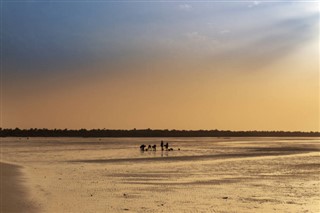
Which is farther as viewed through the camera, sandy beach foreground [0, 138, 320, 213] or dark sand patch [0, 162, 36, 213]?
sandy beach foreground [0, 138, 320, 213]

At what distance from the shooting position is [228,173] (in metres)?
29.1

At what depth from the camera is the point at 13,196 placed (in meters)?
17.6

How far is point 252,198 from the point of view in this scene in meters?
18.2

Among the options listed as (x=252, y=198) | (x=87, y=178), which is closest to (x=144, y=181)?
(x=87, y=178)

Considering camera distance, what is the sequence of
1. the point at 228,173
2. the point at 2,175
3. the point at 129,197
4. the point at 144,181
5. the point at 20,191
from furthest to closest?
1. the point at 228,173
2. the point at 2,175
3. the point at 144,181
4. the point at 20,191
5. the point at 129,197

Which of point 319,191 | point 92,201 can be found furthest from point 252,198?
point 92,201

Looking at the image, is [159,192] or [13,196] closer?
[13,196]

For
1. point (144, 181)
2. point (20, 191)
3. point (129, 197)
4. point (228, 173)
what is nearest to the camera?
point (129, 197)

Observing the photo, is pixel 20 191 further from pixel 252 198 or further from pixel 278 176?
pixel 278 176

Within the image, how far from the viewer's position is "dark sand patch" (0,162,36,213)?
48.9 feet

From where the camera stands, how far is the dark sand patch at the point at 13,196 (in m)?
→ 14.9

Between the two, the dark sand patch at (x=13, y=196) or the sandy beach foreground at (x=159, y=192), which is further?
the sandy beach foreground at (x=159, y=192)

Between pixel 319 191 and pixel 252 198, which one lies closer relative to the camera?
pixel 252 198

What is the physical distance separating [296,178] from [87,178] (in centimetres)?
1075
